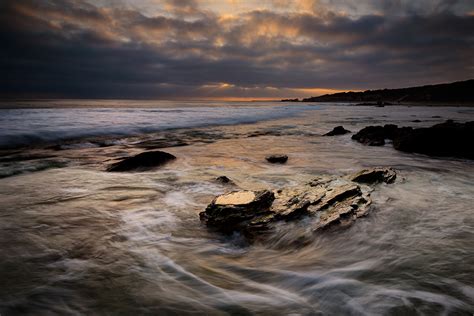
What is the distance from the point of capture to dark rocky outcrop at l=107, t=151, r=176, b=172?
211 inches

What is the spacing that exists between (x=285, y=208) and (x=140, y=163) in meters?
3.48

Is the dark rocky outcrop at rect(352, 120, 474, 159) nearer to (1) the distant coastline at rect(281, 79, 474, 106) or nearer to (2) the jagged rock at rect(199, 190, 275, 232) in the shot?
(2) the jagged rock at rect(199, 190, 275, 232)

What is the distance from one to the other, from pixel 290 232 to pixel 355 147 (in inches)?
252

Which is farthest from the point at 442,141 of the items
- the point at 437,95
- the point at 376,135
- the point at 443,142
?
the point at 437,95

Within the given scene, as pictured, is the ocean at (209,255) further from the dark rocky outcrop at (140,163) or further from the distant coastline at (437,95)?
the distant coastline at (437,95)

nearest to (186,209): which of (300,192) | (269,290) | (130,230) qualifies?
(130,230)

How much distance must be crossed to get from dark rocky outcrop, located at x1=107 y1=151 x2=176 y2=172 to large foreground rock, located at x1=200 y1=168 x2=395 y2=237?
2825 millimetres

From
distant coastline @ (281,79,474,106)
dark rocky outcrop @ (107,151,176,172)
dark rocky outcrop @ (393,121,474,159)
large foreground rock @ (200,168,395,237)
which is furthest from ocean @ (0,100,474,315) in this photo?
distant coastline @ (281,79,474,106)

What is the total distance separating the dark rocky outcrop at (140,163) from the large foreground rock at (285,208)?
111 inches

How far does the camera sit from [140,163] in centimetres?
554

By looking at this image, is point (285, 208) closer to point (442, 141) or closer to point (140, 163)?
point (140, 163)

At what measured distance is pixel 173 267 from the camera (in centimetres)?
225

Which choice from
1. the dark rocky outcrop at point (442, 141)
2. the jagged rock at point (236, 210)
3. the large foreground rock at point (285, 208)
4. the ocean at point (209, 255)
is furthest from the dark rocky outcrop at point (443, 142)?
the jagged rock at point (236, 210)

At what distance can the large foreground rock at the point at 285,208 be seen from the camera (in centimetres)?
276
